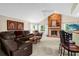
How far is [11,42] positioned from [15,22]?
3.39 feet

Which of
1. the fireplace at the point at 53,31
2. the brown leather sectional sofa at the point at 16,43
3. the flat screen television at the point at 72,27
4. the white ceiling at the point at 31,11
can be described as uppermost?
the white ceiling at the point at 31,11

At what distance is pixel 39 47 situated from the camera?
12.4 feet

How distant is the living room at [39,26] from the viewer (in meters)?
3.32

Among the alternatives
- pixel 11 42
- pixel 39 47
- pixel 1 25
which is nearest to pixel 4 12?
pixel 1 25

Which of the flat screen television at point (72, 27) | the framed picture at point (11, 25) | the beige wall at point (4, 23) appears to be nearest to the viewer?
the flat screen television at point (72, 27)

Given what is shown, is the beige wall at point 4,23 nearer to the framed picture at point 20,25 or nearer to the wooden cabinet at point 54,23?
the framed picture at point 20,25

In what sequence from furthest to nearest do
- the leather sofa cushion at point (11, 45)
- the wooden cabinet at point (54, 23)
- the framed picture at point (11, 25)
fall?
the framed picture at point (11, 25) → the wooden cabinet at point (54, 23) → the leather sofa cushion at point (11, 45)

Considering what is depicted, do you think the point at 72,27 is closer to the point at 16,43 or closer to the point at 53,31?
the point at 53,31

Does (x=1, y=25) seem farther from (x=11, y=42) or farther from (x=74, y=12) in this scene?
(x=74, y=12)

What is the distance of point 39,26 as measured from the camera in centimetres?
353

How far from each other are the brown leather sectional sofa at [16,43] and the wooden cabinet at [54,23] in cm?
73

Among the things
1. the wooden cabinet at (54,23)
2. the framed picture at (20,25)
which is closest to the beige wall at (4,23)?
the framed picture at (20,25)

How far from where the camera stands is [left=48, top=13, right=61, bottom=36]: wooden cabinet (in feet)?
11.3

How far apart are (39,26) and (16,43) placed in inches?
37.3
